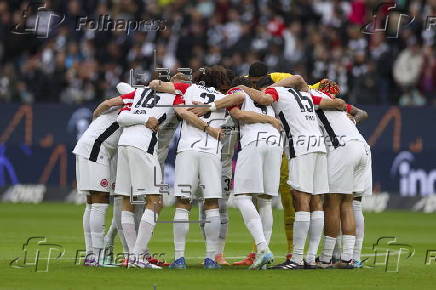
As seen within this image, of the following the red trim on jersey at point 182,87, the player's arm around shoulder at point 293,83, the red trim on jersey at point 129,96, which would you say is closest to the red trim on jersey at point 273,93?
the player's arm around shoulder at point 293,83

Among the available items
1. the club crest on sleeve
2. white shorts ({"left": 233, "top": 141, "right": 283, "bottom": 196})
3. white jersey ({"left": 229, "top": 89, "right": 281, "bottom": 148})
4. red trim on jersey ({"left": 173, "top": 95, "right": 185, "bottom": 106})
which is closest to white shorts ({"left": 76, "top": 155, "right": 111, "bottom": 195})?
the club crest on sleeve

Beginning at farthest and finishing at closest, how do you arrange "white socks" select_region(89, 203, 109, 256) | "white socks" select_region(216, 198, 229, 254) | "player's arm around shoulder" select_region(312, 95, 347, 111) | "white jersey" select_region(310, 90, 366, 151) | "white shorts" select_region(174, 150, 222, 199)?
"white socks" select_region(216, 198, 229, 254) < "white jersey" select_region(310, 90, 366, 151) < "player's arm around shoulder" select_region(312, 95, 347, 111) < "white socks" select_region(89, 203, 109, 256) < "white shorts" select_region(174, 150, 222, 199)

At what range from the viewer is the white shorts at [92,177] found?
1603cm

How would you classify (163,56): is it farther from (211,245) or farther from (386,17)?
(211,245)

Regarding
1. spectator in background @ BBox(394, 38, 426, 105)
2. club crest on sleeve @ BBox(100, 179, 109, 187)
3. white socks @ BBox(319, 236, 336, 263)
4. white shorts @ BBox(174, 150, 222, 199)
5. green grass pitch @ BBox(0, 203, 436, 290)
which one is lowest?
green grass pitch @ BBox(0, 203, 436, 290)

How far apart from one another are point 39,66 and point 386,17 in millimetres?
9306

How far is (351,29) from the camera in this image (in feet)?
102

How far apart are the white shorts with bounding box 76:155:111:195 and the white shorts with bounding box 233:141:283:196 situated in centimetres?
179

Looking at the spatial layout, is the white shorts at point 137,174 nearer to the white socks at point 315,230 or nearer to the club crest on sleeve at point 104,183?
the club crest on sleeve at point 104,183

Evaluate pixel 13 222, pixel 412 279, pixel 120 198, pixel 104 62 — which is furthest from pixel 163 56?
pixel 412 279

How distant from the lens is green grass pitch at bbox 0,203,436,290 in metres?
13.7

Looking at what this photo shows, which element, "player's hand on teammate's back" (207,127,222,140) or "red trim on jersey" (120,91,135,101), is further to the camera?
"red trim on jersey" (120,91,135,101)

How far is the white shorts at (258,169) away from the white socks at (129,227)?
1412 mm

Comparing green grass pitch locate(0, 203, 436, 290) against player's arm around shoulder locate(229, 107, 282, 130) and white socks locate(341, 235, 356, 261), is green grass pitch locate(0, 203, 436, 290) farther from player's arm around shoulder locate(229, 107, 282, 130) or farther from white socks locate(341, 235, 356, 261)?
player's arm around shoulder locate(229, 107, 282, 130)
